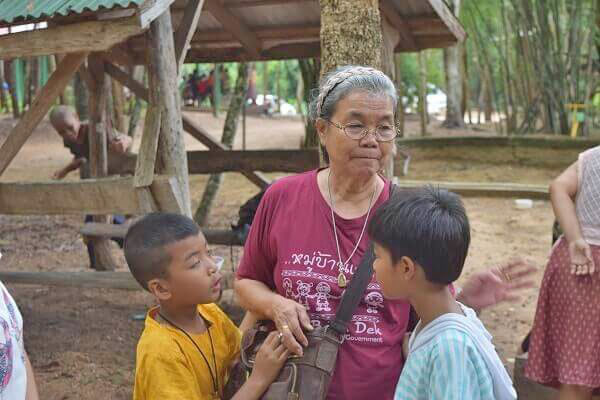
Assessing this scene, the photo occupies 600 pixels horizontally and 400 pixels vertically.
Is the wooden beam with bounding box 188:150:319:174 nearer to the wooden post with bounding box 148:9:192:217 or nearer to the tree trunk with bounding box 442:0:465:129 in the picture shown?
the wooden post with bounding box 148:9:192:217

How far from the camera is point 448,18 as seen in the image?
5684mm

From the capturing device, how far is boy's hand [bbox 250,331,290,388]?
2.01 meters

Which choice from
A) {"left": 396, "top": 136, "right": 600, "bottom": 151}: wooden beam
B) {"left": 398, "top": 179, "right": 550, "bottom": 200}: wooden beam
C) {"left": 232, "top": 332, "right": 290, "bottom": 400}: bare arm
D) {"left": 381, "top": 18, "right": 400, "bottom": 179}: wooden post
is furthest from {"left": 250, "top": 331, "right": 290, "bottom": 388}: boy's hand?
{"left": 396, "top": 136, "right": 600, "bottom": 151}: wooden beam

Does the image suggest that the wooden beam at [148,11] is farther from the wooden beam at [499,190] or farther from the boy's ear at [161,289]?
the wooden beam at [499,190]

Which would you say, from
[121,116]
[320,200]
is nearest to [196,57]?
[121,116]

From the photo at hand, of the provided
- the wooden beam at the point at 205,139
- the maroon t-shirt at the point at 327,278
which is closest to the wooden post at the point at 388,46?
the wooden beam at the point at 205,139

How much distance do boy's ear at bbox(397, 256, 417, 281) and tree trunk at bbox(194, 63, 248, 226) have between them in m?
6.94

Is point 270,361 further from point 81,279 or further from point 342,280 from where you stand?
point 81,279

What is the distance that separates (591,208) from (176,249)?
1.95 meters

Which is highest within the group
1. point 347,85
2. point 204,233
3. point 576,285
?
point 347,85

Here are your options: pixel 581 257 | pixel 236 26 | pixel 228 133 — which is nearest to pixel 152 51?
pixel 236 26

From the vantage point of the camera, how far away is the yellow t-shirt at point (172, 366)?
81.5 inches

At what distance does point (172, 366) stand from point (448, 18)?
172 inches

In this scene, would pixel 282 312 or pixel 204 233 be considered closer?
pixel 282 312
